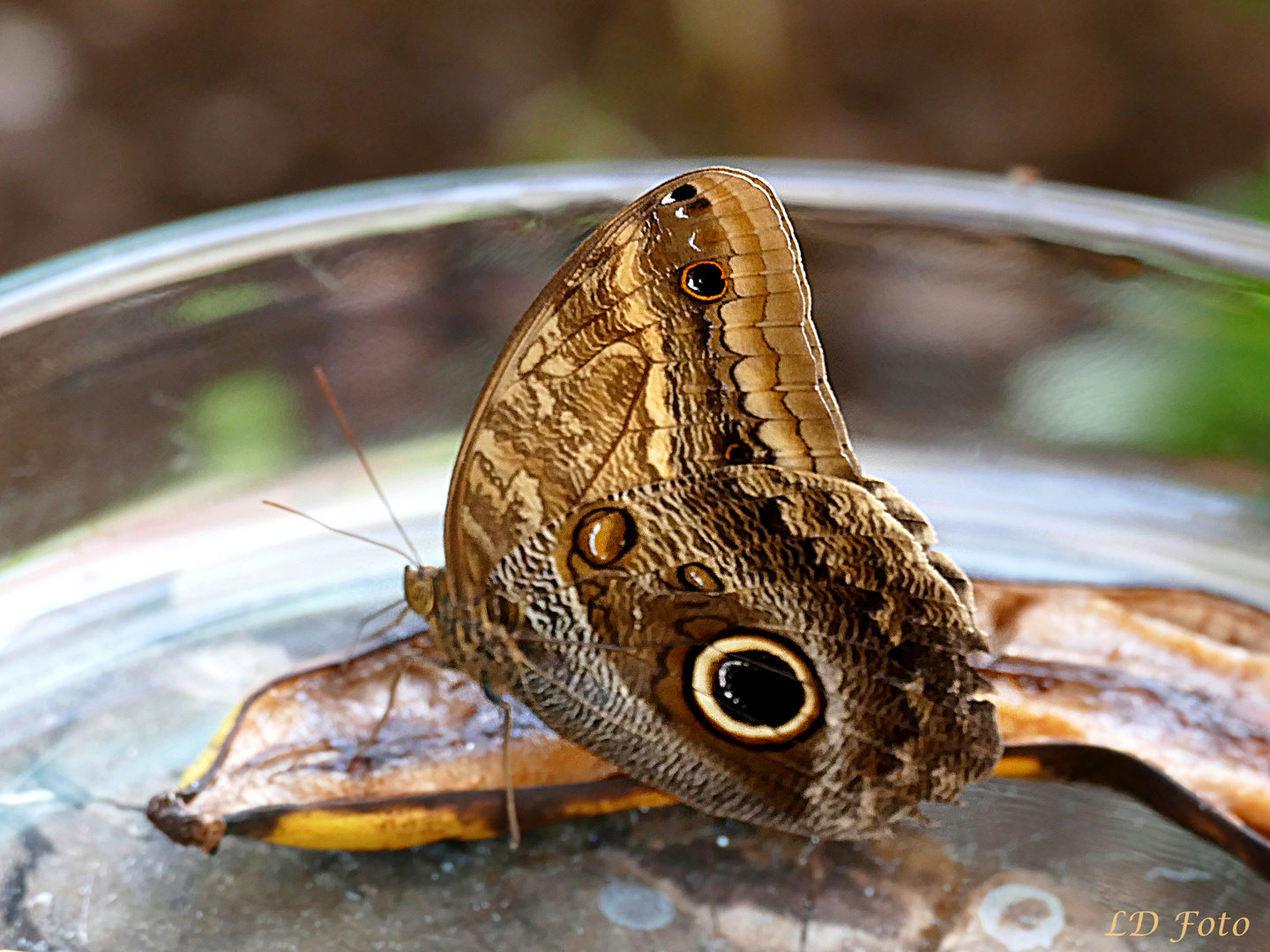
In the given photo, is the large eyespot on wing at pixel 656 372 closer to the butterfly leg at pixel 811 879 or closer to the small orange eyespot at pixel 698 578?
the small orange eyespot at pixel 698 578

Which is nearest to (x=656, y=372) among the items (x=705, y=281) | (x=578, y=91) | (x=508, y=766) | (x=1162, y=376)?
(x=705, y=281)

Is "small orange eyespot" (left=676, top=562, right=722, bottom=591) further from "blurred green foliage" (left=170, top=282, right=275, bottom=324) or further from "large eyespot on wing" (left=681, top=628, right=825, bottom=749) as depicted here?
"blurred green foliage" (left=170, top=282, right=275, bottom=324)

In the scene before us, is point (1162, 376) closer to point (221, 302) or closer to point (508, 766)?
point (508, 766)

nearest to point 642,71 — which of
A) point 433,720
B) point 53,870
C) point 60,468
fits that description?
point 60,468

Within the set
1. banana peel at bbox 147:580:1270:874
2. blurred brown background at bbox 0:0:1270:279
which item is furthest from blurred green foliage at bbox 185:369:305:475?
blurred brown background at bbox 0:0:1270:279

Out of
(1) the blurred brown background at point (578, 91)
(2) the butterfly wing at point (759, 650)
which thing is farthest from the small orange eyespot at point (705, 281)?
(1) the blurred brown background at point (578, 91)

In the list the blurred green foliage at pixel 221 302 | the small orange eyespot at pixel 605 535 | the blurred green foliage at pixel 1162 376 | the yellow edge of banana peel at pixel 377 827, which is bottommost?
the yellow edge of banana peel at pixel 377 827

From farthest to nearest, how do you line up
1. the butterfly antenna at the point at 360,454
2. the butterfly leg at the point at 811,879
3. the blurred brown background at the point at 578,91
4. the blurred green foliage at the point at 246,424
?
the blurred brown background at the point at 578,91
the blurred green foliage at the point at 246,424
the butterfly antenna at the point at 360,454
the butterfly leg at the point at 811,879

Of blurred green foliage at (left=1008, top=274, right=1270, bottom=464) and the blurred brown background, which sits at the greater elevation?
the blurred brown background

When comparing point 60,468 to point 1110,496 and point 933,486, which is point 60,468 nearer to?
point 933,486
